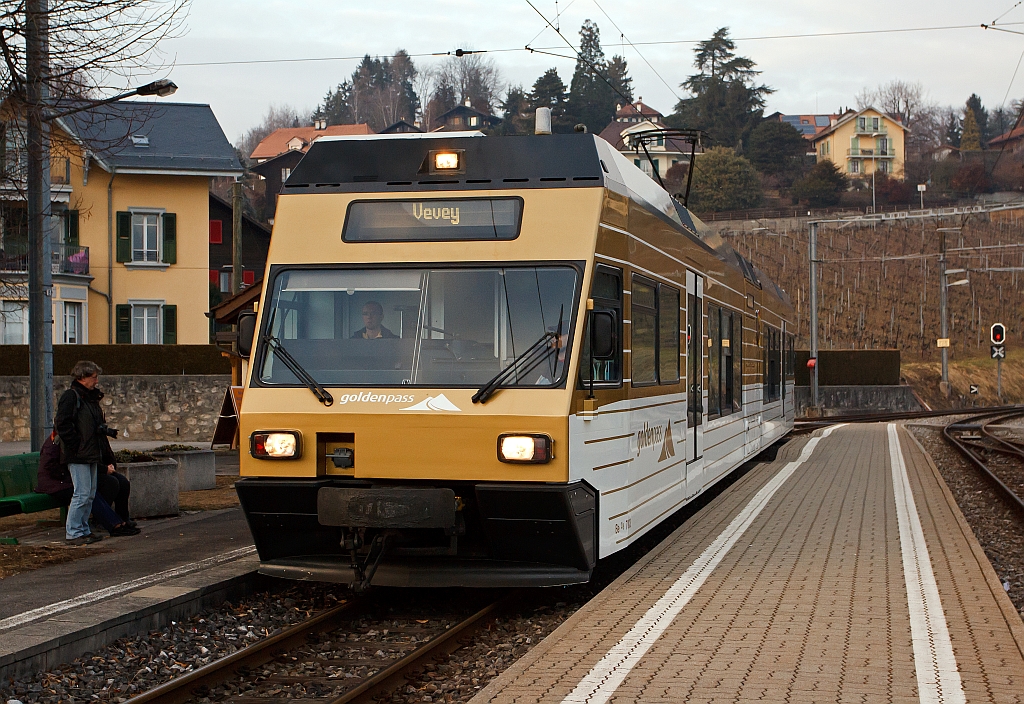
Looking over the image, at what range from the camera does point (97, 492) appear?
11086 millimetres

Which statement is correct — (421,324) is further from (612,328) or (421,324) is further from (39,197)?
(39,197)

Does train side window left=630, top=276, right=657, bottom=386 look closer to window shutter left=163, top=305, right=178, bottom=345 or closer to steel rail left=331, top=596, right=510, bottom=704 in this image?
steel rail left=331, top=596, right=510, bottom=704

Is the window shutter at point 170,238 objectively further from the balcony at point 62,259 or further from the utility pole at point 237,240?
A: the utility pole at point 237,240

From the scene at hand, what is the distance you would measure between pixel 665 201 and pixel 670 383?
5.61 ft

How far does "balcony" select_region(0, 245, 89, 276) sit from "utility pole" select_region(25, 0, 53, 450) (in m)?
25.1

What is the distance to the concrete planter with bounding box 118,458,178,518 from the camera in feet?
40.7

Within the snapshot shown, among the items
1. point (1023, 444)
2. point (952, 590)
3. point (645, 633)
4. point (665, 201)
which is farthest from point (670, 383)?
point (1023, 444)

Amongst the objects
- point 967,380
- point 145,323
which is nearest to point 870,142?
point 967,380

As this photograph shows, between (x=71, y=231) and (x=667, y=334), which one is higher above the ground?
(x=71, y=231)

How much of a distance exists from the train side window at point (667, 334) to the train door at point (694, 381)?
1.94 feet

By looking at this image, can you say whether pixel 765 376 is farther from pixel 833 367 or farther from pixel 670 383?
pixel 833 367

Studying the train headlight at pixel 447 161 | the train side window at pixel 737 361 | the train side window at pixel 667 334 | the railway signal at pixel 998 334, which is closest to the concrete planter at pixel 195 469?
the train side window at pixel 737 361

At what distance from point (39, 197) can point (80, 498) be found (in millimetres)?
3794

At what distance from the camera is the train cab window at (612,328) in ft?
25.6
